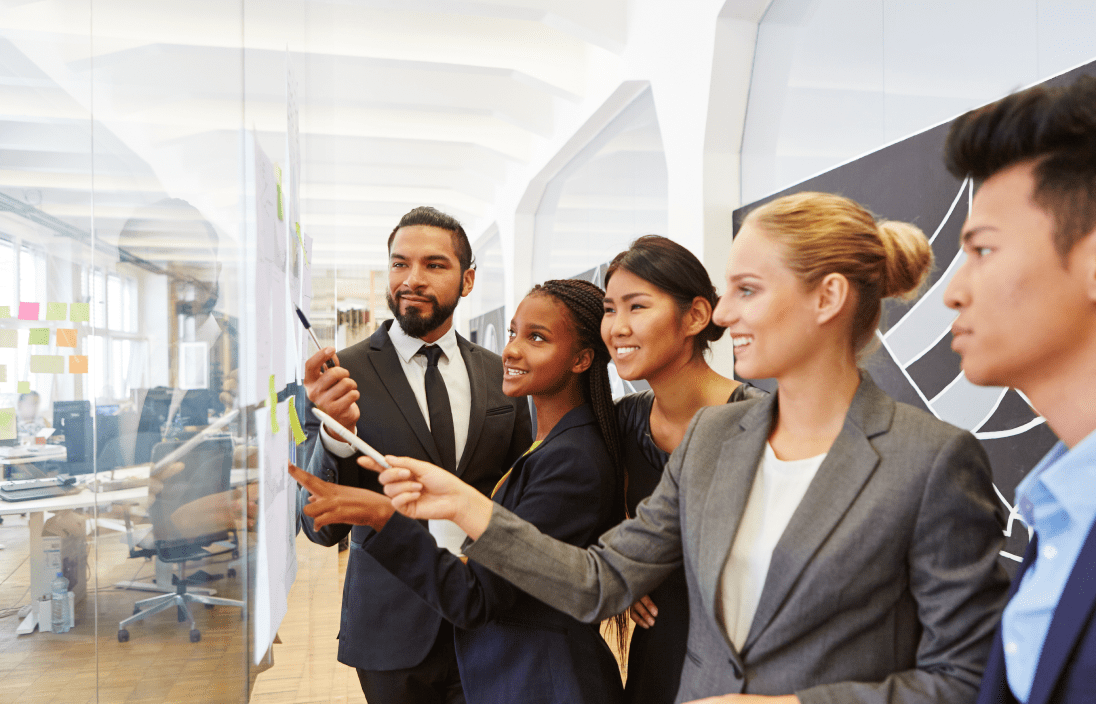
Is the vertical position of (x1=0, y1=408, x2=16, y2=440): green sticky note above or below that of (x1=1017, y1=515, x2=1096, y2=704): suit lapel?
above

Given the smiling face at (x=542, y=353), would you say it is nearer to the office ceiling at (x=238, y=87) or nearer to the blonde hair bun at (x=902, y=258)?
the blonde hair bun at (x=902, y=258)

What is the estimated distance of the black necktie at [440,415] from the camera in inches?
74.7

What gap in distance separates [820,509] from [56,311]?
1421mm

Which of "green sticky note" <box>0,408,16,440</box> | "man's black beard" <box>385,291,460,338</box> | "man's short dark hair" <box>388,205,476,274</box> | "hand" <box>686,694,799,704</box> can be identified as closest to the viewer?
"hand" <box>686,694,799,704</box>

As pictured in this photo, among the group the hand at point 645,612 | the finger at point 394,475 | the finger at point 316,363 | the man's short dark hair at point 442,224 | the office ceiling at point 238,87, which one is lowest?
the hand at point 645,612

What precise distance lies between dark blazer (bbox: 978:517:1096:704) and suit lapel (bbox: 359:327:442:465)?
4.52ft

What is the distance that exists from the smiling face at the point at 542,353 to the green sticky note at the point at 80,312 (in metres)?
0.88

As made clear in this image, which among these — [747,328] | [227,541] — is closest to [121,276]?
[227,541]

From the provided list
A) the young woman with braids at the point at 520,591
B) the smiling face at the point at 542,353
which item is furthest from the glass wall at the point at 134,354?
the smiling face at the point at 542,353

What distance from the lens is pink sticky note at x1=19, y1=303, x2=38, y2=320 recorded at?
48.6 inches

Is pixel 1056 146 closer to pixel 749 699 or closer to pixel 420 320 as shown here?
pixel 749 699

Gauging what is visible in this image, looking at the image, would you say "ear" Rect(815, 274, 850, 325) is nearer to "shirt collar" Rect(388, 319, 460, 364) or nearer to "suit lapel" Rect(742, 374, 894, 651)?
"suit lapel" Rect(742, 374, 894, 651)

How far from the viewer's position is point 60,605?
4.59 feet

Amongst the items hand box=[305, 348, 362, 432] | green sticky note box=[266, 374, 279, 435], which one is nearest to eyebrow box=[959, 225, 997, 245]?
hand box=[305, 348, 362, 432]
